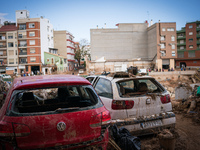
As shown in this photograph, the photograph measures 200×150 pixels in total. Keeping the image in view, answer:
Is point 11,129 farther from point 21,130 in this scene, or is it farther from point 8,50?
point 8,50

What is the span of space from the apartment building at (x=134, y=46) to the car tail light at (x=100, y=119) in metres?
54.5

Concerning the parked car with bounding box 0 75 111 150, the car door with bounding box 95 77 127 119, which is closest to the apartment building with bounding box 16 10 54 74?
the car door with bounding box 95 77 127 119

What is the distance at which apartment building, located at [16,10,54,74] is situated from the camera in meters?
58.0

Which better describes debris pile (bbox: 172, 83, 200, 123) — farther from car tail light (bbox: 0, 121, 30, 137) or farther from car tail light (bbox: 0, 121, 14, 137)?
car tail light (bbox: 0, 121, 14, 137)

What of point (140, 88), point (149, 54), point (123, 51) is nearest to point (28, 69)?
point (123, 51)

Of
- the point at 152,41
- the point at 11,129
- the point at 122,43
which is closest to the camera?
the point at 11,129

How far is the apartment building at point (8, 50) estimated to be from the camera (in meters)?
59.4

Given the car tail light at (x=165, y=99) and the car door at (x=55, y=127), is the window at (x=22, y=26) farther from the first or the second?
the car door at (x=55, y=127)

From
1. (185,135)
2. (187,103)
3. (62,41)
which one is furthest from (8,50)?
(185,135)

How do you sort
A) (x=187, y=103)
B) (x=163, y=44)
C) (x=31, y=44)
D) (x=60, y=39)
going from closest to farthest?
(x=187, y=103) → (x=163, y=44) → (x=31, y=44) → (x=60, y=39)

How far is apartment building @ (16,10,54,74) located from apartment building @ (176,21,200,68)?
53.7 m

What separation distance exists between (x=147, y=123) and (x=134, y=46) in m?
62.5

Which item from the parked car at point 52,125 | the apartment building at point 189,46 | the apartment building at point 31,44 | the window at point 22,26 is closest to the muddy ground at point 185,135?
the parked car at point 52,125

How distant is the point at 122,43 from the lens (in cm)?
6391
